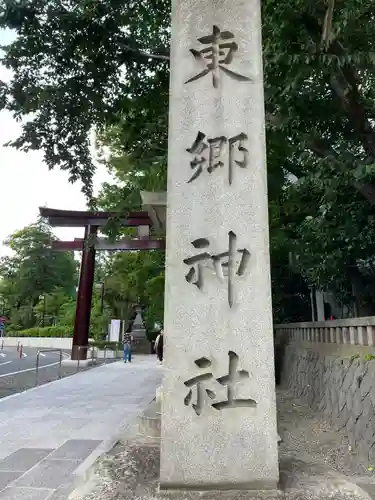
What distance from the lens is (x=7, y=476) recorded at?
12.3ft

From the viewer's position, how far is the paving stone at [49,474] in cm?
360

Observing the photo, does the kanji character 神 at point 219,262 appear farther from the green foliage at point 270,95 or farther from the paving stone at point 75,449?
the green foliage at point 270,95

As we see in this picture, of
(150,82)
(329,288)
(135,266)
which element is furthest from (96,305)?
(150,82)

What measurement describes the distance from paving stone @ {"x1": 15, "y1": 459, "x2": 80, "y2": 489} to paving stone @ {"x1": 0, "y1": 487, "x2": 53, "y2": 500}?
10 centimetres

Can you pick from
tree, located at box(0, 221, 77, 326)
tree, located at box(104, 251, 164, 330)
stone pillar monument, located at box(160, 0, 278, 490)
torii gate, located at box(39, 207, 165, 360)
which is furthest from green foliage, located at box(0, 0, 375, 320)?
tree, located at box(0, 221, 77, 326)

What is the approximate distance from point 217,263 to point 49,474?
2.57 meters

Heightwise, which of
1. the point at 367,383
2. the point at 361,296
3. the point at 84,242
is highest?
the point at 84,242

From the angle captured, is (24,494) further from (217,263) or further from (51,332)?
(51,332)

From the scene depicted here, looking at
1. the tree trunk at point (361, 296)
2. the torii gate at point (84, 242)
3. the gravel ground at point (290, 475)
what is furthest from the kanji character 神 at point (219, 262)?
the torii gate at point (84, 242)

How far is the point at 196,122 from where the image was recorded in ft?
11.2

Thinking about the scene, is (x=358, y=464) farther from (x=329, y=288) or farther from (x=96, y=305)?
(x=96, y=305)

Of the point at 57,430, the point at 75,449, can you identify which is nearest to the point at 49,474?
the point at 75,449

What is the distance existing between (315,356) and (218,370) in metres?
4.49

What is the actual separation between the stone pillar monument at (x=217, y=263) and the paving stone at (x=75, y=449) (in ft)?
6.65
